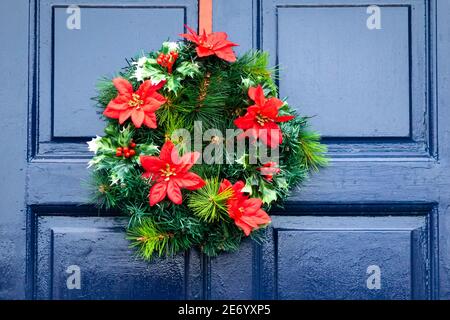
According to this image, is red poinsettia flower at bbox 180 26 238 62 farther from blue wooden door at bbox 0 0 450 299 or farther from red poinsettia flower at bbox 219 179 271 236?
red poinsettia flower at bbox 219 179 271 236

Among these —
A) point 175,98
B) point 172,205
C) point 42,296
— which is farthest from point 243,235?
point 42,296

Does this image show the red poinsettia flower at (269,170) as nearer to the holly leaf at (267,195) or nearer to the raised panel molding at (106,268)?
the holly leaf at (267,195)

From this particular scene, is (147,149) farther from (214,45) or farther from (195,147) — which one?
(214,45)

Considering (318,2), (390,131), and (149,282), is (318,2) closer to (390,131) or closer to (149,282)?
(390,131)

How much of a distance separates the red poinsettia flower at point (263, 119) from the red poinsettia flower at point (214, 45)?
10cm

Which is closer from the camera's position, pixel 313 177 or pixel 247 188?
pixel 247 188

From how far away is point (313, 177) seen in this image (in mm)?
1631

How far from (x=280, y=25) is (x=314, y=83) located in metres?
0.16

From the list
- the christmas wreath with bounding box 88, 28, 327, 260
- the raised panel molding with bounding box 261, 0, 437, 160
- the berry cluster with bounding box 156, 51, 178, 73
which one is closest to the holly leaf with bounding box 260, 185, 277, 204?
the christmas wreath with bounding box 88, 28, 327, 260

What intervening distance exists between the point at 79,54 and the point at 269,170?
0.55 metres

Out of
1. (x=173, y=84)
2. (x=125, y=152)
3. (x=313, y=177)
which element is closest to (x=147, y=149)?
(x=125, y=152)

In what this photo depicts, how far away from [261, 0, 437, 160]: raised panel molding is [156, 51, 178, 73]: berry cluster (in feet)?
0.84

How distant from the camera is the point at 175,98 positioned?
1520 mm

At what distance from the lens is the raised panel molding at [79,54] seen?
165 centimetres
